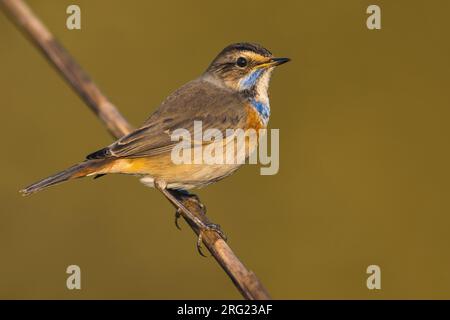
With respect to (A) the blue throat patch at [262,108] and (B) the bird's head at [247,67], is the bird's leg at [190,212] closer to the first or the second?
(A) the blue throat patch at [262,108]

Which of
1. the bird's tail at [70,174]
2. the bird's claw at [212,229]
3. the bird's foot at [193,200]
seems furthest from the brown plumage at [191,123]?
the bird's claw at [212,229]

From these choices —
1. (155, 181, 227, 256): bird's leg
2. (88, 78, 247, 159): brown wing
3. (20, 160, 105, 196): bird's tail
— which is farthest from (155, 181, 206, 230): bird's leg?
(20, 160, 105, 196): bird's tail

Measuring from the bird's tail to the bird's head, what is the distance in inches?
57.4

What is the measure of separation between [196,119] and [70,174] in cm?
118

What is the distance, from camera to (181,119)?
6.20 meters

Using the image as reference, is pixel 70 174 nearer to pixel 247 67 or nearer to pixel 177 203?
pixel 177 203

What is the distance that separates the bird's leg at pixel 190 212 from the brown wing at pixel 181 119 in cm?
36

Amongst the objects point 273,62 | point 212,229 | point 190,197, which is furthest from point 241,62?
point 212,229

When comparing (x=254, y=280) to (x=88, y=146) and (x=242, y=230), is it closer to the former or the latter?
(x=242, y=230)

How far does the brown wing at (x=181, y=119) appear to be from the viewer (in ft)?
19.6

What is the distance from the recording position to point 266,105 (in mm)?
6465

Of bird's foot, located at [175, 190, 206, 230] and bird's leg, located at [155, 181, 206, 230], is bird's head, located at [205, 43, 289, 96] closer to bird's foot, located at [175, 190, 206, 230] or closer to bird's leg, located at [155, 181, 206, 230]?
bird's foot, located at [175, 190, 206, 230]

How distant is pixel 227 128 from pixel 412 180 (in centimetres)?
287

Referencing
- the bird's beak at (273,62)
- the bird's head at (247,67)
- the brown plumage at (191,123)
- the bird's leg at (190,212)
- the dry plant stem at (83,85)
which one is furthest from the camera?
the bird's head at (247,67)
